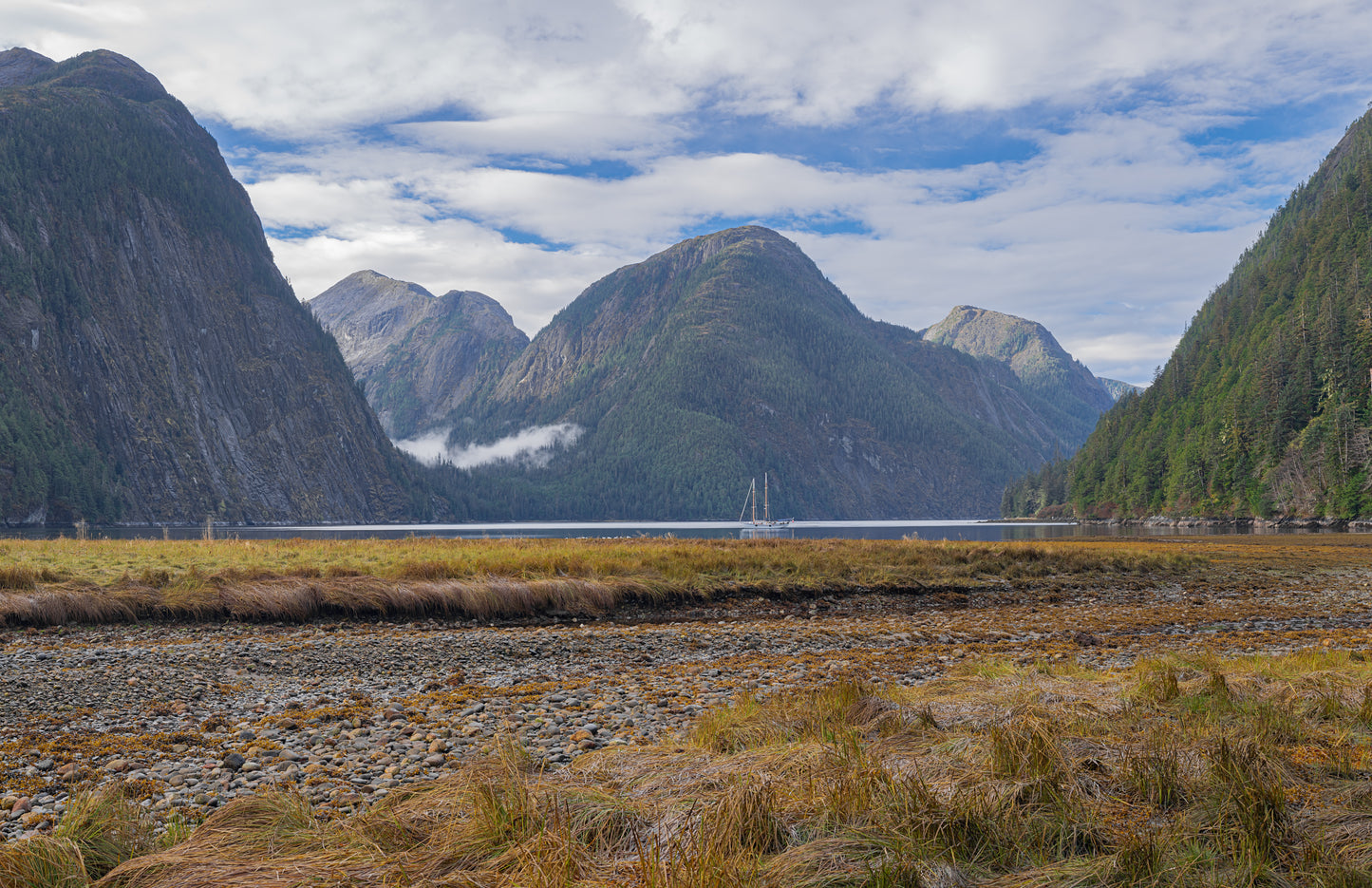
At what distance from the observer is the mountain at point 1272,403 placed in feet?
321

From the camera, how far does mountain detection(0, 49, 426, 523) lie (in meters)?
138

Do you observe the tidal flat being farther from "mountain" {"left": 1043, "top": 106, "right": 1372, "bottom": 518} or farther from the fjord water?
"mountain" {"left": 1043, "top": 106, "right": 1372, "bottom": 518}

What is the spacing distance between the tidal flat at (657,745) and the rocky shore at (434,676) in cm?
9

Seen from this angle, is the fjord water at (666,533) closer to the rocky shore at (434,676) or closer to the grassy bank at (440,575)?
the grassy bank at (440,575)

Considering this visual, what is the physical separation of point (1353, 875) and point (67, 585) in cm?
2660

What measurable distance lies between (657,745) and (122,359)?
607 ft

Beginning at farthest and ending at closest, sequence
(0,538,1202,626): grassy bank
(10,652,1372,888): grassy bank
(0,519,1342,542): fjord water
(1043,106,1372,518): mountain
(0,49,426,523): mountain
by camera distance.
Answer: (0,49,426,523): mountain, (1043,106,1372,518): mountain, (0,519,1342,542): fjord water, (0,538,1202,626): grassy bank, (10,652,1372,888): grassy bank

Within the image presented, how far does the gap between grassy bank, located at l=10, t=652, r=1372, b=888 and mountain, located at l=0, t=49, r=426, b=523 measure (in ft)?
490

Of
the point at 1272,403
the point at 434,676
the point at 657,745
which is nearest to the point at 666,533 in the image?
the point at 434,676

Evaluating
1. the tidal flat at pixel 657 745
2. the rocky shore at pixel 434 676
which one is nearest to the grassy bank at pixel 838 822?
the tidal flat at pixel 657 745

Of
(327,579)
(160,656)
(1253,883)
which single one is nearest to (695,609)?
(327,579)

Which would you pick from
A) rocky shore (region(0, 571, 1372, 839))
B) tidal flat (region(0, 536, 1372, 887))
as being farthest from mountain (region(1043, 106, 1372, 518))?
tidal flat (region(0, 536, 1372, 887))

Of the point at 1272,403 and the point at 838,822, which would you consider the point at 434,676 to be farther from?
the point at 1272,403

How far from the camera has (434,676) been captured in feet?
46.9
